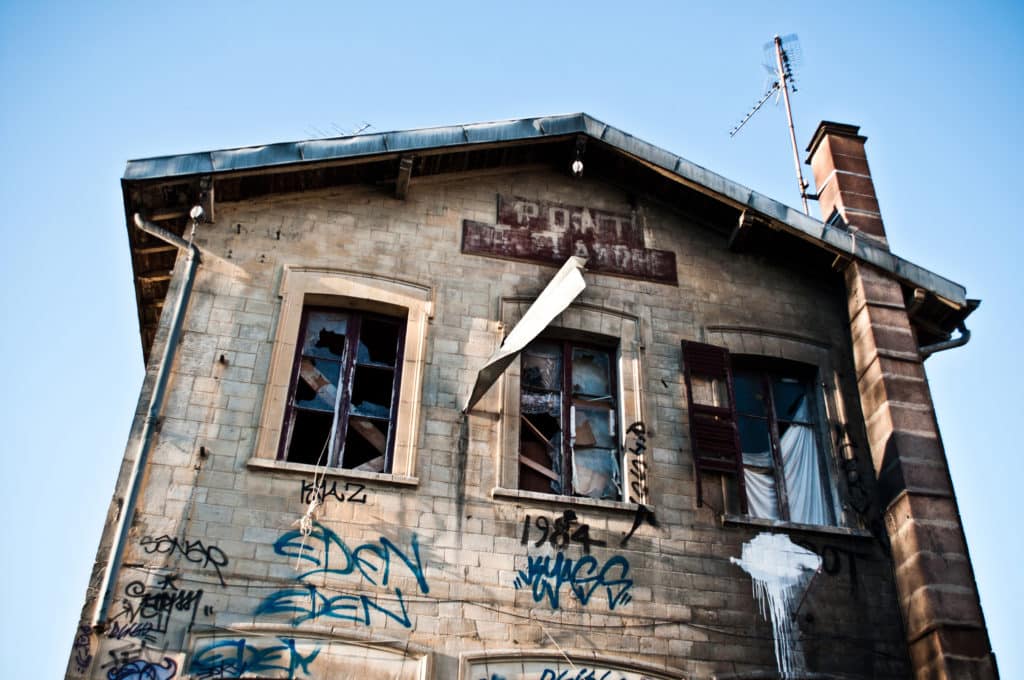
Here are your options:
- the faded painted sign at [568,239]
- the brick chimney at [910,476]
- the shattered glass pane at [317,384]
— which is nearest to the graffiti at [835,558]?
the brick chimney at [910,476]

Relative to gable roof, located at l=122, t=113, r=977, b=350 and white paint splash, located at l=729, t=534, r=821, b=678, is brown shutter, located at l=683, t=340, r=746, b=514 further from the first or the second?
gable roof, located at l=122, t=113, r=977, b=350

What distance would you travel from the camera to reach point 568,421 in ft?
33.8

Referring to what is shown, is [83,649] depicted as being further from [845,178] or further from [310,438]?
[845,178]

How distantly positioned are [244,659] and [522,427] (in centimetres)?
335

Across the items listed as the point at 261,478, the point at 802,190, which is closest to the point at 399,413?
the point at 261,478

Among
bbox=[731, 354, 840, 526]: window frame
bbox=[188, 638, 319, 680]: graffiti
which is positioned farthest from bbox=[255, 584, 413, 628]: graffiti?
bbox=[731, 354, 840, 526]: window frame

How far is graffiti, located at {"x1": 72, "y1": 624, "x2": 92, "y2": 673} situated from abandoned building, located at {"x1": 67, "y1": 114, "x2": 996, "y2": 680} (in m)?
0.07

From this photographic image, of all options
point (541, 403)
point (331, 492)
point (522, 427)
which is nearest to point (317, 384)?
point (331, 492)

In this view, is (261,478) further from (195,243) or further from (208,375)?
(195,243)

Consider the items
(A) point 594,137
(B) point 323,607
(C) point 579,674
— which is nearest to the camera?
(B) point 323,607

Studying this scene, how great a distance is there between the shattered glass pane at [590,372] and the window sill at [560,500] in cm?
138

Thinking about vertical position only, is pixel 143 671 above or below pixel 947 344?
below

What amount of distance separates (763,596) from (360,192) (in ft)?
18.7

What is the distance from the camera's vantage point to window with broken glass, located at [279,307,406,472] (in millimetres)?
9656
